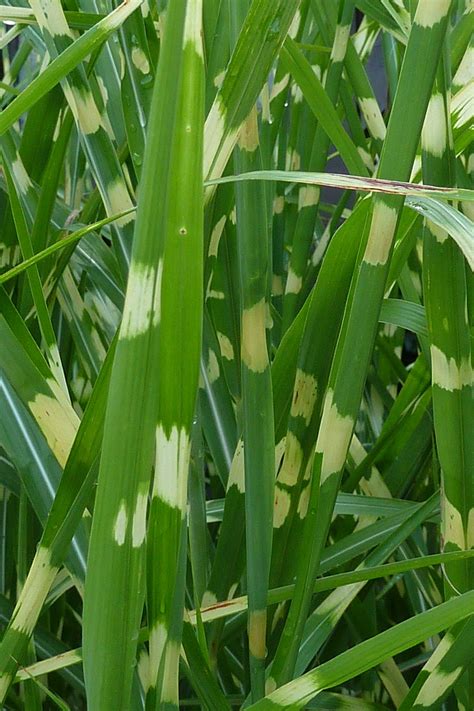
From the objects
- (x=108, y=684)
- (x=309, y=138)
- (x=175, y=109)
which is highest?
(x=309, y=138)

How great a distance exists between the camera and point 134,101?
351 millimetres

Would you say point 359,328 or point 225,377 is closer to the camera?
point 359,328

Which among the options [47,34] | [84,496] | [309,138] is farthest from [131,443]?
[309,138]

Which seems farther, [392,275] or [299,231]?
[299,231]

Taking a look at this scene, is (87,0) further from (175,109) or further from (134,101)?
(175,109)

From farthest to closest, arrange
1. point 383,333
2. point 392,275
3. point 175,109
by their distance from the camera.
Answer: point 383,333 → point 392,275 → point 175,109

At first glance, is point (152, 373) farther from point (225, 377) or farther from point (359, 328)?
point (225, 377)

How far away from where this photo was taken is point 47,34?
12.4 inches

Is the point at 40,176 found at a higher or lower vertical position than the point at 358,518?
higher

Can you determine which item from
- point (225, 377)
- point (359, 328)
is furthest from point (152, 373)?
point (225, 377)

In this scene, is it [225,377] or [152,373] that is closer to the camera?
[152,373]

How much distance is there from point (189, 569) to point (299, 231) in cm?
17

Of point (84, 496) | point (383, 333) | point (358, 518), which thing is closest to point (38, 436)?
point (84, 496)

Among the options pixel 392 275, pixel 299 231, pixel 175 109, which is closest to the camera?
pixel 175 109
